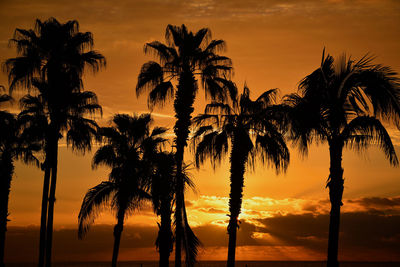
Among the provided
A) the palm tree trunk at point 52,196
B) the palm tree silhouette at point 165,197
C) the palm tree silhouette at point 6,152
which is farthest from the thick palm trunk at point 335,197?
the palm tree silhouette at point 6,152

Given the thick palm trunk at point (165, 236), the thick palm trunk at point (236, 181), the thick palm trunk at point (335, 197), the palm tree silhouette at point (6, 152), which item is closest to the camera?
the thick palm trunk at point (335, 197)

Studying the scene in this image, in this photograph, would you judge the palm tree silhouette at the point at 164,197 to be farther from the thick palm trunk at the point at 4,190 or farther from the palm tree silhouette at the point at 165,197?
the thick palm trunk at the point at 4,190

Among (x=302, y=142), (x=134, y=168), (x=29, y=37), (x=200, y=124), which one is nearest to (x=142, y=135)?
(x=134, y=168)

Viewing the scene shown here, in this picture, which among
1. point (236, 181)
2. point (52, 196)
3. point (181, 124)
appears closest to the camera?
point (181, 124)

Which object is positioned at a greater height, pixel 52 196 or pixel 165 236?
pixel 52 196

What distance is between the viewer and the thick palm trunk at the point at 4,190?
40.0 metres

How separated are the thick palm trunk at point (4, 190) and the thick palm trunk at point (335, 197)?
1128 inches

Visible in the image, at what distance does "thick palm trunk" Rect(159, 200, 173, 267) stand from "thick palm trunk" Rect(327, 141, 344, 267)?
40.1 ft

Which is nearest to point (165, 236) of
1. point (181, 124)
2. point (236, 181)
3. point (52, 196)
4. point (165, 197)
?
point (165, 197)

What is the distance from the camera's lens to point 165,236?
30672 millimetres

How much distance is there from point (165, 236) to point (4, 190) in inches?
671

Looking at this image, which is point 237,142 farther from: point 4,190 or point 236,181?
point 4,190

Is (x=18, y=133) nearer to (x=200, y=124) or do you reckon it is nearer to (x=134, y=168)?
(x=134, y=168)

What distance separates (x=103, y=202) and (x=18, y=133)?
31.5ft
